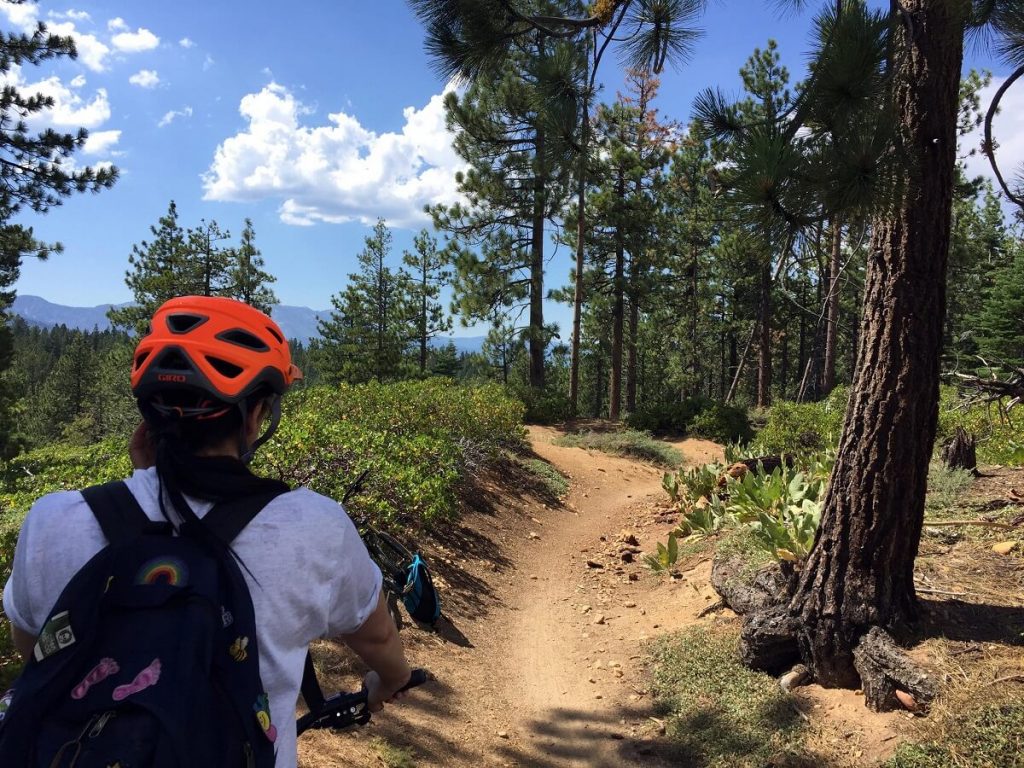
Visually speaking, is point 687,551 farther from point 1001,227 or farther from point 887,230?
point 1001,227

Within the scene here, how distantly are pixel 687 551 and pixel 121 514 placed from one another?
648 centimetres

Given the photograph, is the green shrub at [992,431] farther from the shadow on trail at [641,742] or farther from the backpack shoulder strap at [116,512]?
the backpack shoulder strap at [116,512]

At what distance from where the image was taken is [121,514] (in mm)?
1203

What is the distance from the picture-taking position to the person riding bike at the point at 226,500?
3.95 ft

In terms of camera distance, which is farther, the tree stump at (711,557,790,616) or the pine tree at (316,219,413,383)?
the pine tree at (316,219,413,383)

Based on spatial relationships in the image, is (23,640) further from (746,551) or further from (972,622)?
(746,551)

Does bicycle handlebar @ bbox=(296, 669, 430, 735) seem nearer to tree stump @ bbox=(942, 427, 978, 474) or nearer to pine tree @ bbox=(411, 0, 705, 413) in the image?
pine tree @ bbox=(411, 0, 705, 413)

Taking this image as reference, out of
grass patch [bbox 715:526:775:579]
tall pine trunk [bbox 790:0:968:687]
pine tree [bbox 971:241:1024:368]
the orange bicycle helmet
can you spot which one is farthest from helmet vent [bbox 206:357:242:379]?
pine tree [bbox 971:241:1024:368]

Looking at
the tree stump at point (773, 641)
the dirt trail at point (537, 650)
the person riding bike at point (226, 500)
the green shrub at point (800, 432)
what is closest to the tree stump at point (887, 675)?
the tree stump at point (773, 641)

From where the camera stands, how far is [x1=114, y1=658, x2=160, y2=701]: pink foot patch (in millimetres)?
1000

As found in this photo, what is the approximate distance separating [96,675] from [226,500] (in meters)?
0.34

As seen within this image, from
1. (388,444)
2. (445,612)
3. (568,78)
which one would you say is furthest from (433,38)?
(445,612)

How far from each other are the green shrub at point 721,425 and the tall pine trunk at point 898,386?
39.9 ft

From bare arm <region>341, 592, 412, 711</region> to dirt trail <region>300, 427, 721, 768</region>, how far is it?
1986 millimetres
